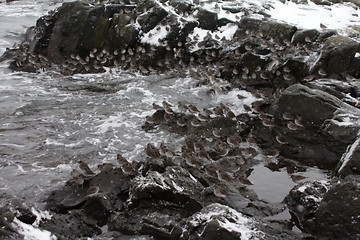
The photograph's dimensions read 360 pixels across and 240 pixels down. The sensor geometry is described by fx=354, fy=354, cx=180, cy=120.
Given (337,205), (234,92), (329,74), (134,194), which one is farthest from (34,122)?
(329,74)

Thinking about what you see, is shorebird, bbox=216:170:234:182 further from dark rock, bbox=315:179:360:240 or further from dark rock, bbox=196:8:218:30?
dark rock, bbox=196:8:218:30

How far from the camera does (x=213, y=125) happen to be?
31.0ft

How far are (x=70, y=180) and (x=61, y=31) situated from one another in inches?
437

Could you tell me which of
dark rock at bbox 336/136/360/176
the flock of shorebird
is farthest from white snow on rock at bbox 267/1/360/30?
dark rock at bbox 336/136/360/176

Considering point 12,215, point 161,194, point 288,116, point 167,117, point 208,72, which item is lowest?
point 208,72

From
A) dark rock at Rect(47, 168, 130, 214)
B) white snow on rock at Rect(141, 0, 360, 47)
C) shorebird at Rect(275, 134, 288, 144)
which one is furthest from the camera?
white snow on rock at Rect(141, 0, 360, 47)

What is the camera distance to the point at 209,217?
16.2 feet

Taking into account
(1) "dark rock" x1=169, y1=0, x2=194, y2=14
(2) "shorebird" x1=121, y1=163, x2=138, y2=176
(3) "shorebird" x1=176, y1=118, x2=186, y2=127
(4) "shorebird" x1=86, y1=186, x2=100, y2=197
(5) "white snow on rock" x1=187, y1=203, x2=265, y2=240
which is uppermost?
(1) "dark rock" x1=169, y1=0, x2=194, y2=14

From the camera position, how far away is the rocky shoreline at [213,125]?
5410 mm

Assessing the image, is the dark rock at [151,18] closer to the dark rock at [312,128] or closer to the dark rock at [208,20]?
the dark rock at [208,20]

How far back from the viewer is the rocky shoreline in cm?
541

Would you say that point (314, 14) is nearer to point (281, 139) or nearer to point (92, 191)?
point (281, 139)

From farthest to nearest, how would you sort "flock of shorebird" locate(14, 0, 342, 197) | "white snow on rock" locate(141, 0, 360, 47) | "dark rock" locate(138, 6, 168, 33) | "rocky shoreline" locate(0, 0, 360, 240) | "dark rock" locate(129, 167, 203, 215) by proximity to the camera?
"dark rock" locate(138, 6, 168, 33), "white snow on rock" locate(141, 0, 360, 47), "flock of shorebird" locate(14, 0, 342, 197), "dark rock" locate(129, 167, 203, 215), "rocky shoreline" locate(0, 0, 360, 240)

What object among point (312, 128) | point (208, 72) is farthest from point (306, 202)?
point (208, 72)
